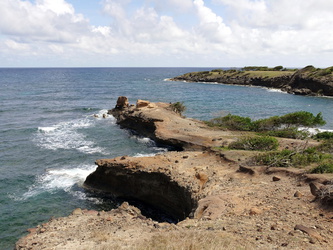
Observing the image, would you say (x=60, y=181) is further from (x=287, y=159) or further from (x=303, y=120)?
(x=303, y=120)

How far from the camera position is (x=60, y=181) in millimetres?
24469

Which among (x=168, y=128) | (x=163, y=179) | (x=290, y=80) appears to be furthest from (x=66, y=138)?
(x=290, y=80)

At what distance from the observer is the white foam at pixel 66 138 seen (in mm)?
33159

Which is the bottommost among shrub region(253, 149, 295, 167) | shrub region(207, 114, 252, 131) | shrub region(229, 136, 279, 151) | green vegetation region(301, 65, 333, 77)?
shrub region(207, 114, 252, 131)

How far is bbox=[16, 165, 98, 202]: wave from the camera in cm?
2261

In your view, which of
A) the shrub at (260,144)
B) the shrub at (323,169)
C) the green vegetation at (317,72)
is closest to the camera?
the shrub at (323,169)

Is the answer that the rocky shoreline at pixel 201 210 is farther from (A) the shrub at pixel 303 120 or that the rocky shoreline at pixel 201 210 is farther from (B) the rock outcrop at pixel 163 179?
(A) the shrub at pixel 303 120

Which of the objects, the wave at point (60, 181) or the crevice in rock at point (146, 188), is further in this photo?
the wave at point (60, 181)

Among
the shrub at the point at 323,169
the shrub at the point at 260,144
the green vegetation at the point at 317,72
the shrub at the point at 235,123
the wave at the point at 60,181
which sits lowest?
the wave at the point at 60,181

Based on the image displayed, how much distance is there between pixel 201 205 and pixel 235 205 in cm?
175

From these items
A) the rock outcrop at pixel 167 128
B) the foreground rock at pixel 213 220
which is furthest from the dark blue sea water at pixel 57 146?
the foreground rock at pixel 213 220

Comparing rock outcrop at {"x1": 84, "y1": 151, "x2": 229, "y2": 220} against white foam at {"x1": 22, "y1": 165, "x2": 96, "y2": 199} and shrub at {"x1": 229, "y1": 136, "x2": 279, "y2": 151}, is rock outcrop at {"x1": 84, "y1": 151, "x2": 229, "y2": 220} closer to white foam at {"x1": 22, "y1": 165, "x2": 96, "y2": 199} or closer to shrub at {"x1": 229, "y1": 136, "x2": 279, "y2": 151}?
white foam at {"x1": 22, "y1": 165, "x2": 96, "y2": 199}

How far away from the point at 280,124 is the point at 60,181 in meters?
26.2

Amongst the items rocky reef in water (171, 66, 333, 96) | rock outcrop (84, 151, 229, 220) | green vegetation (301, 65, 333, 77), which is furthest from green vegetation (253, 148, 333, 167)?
green vegetation (301, 65, 333, 77)
